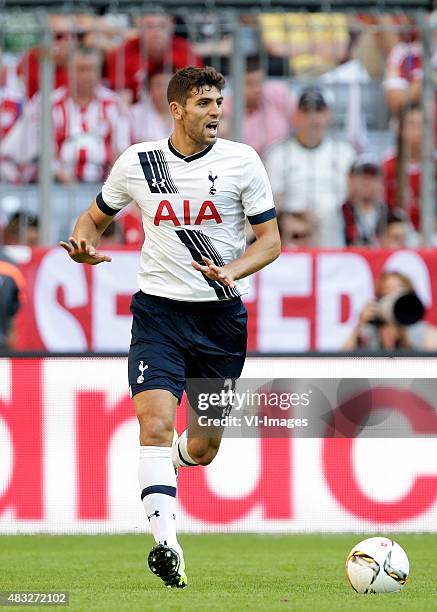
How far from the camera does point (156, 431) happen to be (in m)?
6.30

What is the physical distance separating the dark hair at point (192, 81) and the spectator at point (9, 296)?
4437mm

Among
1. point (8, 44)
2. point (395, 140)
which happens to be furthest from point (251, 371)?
point (8, 44)

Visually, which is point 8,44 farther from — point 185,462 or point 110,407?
point 185,462

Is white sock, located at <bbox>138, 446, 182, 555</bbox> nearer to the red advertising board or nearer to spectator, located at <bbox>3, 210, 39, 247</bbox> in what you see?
the red advertising board

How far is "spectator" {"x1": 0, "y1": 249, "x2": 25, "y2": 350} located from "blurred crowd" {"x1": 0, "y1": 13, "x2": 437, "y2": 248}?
315 mm

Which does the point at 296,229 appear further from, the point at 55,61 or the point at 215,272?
the point at 215,272

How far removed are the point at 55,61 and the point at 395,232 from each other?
3123 mm

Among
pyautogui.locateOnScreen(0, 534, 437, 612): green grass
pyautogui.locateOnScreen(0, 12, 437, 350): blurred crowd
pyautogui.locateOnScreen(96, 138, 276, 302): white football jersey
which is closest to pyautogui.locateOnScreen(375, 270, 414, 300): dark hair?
pyautogui.locateOnScreen(0, 12, 437, 350): blurred crowd

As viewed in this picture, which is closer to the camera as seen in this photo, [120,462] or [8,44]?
[120,462]

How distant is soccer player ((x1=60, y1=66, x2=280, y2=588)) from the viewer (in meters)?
6.53

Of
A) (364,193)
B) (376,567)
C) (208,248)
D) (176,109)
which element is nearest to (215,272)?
(208,248)

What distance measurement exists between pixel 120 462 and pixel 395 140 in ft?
12.1

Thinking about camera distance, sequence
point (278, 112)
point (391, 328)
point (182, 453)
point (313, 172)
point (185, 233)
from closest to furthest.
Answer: point (185, 233) → point (182, 453) → point (391, 328) → point (313, 172) → point (278, 112)

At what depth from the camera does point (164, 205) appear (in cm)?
662
